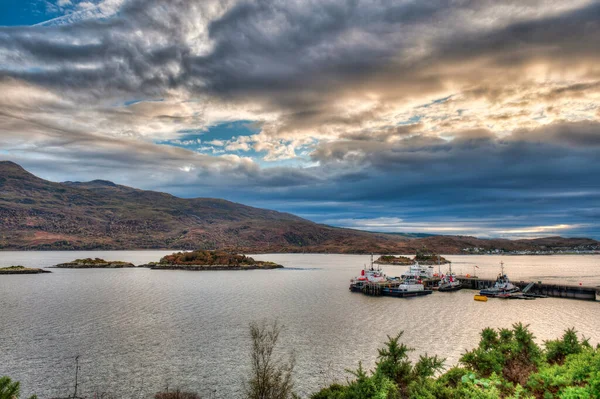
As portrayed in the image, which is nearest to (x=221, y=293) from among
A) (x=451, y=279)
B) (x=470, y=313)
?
(x=470, y=313)

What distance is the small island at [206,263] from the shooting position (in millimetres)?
178125

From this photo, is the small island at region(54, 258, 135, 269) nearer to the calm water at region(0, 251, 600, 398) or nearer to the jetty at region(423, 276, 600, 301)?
the calm water at region(0, 251, 600, 398)

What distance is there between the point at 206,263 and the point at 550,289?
5581 inches

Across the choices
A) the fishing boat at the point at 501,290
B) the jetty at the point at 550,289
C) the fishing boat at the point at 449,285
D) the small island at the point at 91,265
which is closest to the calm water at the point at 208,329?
the jetty at the point at 550,289

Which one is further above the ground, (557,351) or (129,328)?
(557,351)

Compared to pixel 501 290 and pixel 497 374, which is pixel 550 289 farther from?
pixel 497 374

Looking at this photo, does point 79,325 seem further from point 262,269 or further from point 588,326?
point 262,269

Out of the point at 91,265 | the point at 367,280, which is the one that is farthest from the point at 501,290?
the point at 91,265

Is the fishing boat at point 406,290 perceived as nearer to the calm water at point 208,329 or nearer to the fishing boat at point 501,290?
the calm water at point 208,329

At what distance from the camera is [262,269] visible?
179 m

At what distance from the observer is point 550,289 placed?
320 ft

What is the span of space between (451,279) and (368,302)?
43.1 m

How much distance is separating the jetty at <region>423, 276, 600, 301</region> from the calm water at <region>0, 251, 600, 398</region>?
21.7 ft

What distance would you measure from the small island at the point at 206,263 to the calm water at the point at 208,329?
77.8 m
